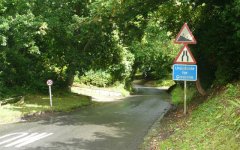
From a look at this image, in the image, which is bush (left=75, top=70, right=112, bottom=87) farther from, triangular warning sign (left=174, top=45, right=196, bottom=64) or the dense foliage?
triangular warning sign (left=174, top=45, right=196, bottom=64)

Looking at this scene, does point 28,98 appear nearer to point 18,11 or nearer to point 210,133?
point 18,11

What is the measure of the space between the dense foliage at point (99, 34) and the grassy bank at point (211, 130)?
2.52m

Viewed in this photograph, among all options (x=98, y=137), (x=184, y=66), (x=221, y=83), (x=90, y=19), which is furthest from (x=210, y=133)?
(x=90, y=19)

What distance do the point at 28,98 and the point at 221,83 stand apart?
53.0 ft

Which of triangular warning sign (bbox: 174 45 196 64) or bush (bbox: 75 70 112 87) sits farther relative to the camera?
bush (bbox: 75 70 112 87)

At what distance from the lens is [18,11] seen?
85.7 ft

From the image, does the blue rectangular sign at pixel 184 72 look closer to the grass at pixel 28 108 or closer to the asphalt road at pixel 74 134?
the asphalt road at pixel 74 134

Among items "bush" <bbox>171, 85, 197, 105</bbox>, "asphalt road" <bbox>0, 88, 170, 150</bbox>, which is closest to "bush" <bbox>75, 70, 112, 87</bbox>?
"bush" <bbox>171, 85, 197, 105</bbox>

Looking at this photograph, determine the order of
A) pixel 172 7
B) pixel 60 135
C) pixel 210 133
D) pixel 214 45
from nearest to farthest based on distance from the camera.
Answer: pixel 210 133 → pixel 60 135 → pixel 214 45 → pixel 172 7

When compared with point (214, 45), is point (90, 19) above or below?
above

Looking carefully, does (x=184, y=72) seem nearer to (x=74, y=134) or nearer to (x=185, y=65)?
(x=185, y=65)

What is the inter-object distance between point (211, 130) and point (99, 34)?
1390 centimetres

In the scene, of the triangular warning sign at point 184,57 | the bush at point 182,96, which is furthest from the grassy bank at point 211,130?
the bush at point 182,96

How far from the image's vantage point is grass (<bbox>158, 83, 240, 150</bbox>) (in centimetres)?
863
